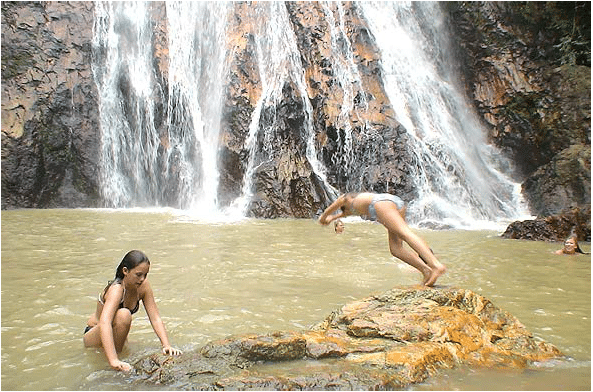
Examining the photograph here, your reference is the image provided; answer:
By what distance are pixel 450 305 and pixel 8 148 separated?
51.3 feet

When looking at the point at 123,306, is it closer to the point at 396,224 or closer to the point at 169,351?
the point at 169,351

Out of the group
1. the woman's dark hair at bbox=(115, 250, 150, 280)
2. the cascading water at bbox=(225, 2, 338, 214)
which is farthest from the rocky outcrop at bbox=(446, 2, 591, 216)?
the woman's dark hair at bbox=(115, 250, 150, 280)

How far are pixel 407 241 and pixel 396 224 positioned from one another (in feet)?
0.63

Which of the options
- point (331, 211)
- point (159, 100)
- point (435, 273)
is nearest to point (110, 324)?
point (331, 211)

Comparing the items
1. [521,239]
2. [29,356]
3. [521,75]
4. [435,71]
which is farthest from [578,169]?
[29,356]

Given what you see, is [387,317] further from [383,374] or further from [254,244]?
[254,244]

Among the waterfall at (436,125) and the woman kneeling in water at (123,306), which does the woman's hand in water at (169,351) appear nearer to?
the woman kneeling in water at (123,306)

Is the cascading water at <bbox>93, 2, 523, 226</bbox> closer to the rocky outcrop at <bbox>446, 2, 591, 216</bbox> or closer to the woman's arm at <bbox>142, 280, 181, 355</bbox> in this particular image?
the rocky outcrop at <bbox>446, 2, 591, 216</bbox>

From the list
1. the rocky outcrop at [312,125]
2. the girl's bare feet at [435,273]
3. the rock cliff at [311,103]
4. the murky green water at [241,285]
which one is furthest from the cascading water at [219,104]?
the girl's bare feet at [435,273]

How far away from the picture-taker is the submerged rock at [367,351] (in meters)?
2.93

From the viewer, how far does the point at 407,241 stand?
4.70 meters

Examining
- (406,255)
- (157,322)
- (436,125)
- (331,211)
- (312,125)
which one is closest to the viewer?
(157,322)

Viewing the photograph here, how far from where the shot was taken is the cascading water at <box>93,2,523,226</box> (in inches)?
606

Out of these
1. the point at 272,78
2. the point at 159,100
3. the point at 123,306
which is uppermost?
the point at 272,78
